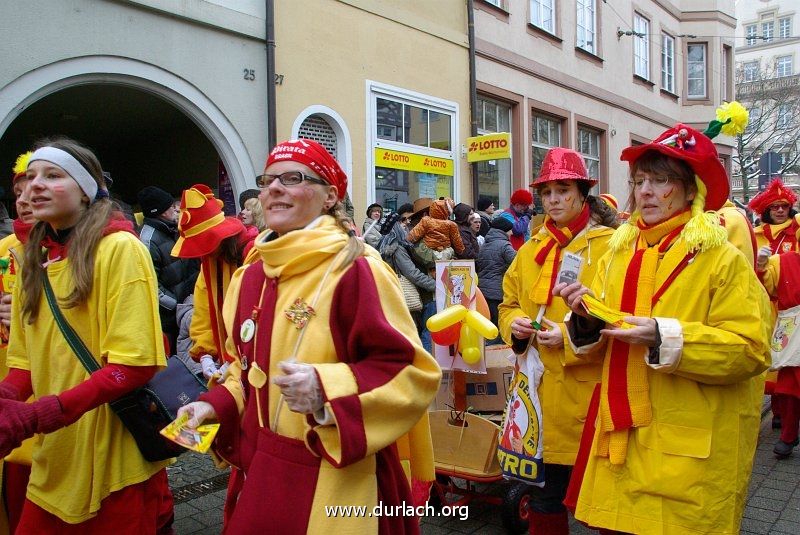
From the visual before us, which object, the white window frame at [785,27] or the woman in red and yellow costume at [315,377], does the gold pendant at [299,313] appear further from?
the white window frame at [785,27]

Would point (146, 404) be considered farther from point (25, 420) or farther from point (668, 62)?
point (668, 62)

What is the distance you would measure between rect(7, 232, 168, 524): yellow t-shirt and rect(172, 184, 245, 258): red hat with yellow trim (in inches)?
37.3

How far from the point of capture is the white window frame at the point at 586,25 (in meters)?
16.5

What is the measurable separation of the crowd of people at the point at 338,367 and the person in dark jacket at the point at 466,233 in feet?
15.4

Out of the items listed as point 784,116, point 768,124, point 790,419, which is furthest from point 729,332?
point 768,124

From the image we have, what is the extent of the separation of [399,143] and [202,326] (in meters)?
7.98

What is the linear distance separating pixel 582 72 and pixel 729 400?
1539 centimetres

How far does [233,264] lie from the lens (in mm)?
3688


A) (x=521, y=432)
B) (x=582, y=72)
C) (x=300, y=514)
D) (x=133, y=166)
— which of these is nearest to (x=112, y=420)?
(x=300, y=514)

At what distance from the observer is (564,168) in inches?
141

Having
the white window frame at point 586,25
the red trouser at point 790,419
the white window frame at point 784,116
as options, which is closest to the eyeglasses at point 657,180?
the red trouser at point 790,419

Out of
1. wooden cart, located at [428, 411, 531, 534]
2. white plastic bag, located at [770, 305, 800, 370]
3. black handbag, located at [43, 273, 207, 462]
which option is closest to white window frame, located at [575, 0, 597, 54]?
white plastic bag, located at [770, 305, 800, 370]

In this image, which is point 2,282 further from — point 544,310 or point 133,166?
point 133,166

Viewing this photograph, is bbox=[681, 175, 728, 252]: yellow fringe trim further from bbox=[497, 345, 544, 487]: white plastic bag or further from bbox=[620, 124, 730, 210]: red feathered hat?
bbox=[497, 345, 544, 487]: white plastic bag
